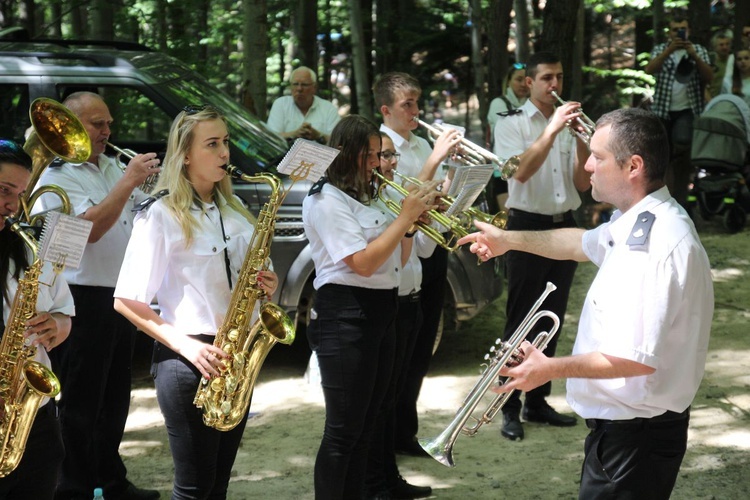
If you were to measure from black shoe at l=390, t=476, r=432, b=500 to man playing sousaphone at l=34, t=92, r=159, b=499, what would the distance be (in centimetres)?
147

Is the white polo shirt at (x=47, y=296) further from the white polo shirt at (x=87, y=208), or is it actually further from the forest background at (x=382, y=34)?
the forest background at (x=382, y=34)

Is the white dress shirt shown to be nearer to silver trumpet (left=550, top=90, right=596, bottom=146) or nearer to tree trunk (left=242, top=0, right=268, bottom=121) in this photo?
tree trunk (left=242, top=0, right=268, bottom=121)

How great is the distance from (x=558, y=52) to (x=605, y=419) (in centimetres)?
602

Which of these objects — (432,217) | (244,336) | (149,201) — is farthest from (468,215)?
(149,201)

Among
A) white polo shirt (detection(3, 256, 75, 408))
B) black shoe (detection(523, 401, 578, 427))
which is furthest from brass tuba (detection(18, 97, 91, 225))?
black shoe (detection(523, 401, 578, 427))

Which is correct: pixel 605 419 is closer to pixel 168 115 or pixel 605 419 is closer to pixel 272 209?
pixel 272 209

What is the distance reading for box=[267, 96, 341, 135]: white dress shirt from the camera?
29.6 ft

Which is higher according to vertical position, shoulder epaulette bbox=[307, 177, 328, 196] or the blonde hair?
the blonde hair

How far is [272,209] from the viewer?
4.11m

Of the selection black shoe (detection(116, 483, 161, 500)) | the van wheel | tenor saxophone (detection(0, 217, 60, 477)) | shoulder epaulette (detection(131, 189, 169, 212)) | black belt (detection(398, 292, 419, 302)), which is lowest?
black shoe (detection(116, 483, 161, 500))

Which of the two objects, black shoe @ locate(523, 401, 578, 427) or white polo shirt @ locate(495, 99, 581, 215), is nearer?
white polo shirt @ locate(495, 99, 581, 215)

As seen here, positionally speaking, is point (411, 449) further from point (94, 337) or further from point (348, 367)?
point (94, 337)

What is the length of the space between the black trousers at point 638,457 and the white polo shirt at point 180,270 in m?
1.56

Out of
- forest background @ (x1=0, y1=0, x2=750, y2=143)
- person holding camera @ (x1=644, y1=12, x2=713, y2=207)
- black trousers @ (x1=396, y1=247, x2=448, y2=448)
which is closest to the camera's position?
black trousers @ (x1=396, y1=247, x2=448, y2=448)
